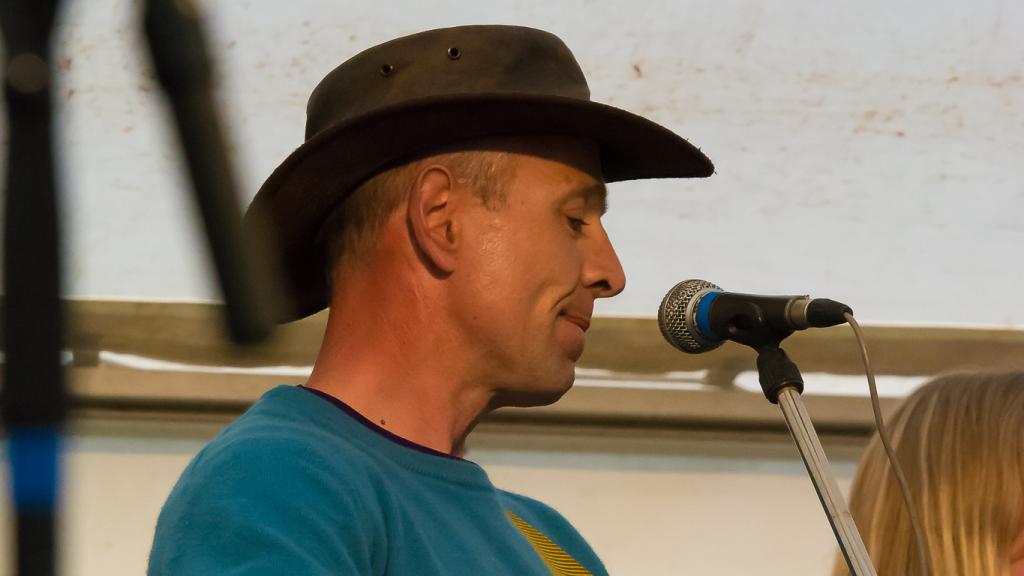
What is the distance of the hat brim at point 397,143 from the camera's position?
5.11 ft

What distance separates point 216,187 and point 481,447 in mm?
2377

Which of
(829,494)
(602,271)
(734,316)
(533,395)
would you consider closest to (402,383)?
(533,395)

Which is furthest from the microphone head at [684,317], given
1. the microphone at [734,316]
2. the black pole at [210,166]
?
the black pole at [210,166]

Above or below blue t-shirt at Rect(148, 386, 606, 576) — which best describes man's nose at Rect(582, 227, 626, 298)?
above

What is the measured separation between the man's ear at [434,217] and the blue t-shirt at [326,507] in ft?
0.66

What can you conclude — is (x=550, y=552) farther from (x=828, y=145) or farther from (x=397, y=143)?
(x=828, y=145)

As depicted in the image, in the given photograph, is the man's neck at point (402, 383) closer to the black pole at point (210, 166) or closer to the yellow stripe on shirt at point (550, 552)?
the yellow stripe on shirt at point (550, 552)

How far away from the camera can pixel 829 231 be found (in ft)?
9.61

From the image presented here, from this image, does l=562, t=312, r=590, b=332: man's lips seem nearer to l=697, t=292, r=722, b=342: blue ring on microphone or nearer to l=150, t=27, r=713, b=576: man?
l=150, t=27, r=713, b=576: man

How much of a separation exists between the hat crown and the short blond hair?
9 centimetres

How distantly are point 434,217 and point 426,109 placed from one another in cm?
12

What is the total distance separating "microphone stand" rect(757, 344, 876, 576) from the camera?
136cm

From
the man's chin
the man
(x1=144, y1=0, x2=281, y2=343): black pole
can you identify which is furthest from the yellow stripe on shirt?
(x1=144, y1=0, x2=281, y2=343): black pole

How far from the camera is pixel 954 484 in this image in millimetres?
2072
